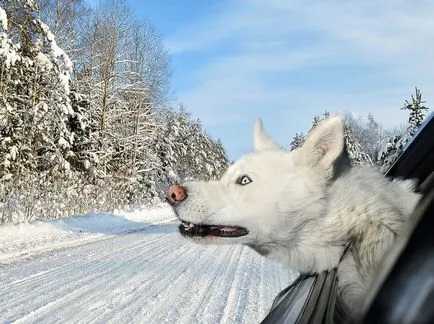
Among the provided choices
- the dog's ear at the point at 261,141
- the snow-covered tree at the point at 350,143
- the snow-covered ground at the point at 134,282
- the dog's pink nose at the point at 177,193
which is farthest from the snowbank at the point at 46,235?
the dog's pink nose at the point at 177,193

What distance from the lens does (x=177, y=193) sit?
2297 mm

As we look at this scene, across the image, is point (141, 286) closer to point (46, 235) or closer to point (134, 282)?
point (134, 282)

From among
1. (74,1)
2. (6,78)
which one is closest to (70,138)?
(6,78)

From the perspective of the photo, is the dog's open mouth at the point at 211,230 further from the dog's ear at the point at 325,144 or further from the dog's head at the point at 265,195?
the dog's ear at the point at 325,144

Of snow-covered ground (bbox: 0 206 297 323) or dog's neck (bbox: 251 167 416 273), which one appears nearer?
dog's neck (bbox: 251 167 416 273)

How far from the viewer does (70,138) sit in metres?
21.9

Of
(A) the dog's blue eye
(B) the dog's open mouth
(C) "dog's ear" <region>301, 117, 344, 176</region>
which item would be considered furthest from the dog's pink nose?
(C) "dog's ear" <region>301, 117, 344, 176</region>

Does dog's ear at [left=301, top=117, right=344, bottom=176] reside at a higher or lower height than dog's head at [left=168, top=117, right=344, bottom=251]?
higher

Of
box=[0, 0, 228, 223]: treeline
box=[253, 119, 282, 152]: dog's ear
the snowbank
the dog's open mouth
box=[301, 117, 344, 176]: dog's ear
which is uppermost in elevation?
box=[0, 0, 228, 223]: treeline

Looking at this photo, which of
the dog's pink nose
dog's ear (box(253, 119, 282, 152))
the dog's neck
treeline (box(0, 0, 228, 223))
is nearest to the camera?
the dog's neck

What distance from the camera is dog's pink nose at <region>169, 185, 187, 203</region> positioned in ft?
7.49

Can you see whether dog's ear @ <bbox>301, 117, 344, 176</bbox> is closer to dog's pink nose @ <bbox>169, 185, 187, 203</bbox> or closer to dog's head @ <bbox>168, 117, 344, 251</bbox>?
dog's head @ <bbox>168, 117, 344, 251</bbox>

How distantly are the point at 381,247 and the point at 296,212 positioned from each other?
19.7 inches

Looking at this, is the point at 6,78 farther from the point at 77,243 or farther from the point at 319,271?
the point at 319,271
